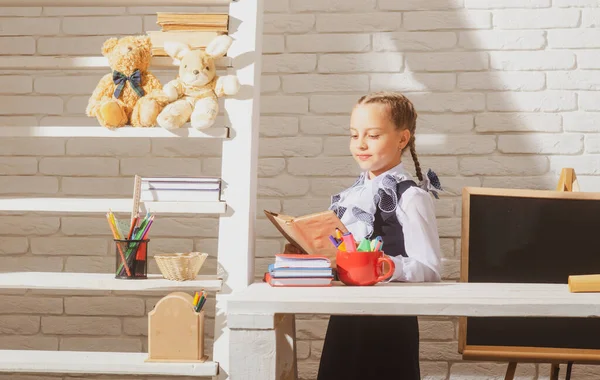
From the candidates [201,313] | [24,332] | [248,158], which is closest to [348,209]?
[248,158]

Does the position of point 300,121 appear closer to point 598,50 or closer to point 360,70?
point 360,70

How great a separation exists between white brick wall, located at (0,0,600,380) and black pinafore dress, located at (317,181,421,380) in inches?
25.9

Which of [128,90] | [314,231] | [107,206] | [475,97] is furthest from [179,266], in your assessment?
[475,97]

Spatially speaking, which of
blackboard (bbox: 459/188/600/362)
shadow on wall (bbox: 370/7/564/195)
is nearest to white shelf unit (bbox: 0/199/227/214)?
blackboard (bbox: 459/188/600/362)

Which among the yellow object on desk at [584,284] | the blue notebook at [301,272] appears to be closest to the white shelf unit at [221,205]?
the blue notebook at [301,272]

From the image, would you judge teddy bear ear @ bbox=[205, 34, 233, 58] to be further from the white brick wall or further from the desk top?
the desk top

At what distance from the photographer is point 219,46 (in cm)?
197

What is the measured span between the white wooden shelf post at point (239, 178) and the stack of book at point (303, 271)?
1.10 feet

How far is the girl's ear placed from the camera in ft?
6.75

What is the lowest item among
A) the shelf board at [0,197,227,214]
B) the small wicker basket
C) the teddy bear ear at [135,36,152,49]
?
the small wicker basket

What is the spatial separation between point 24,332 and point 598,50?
2.35 m

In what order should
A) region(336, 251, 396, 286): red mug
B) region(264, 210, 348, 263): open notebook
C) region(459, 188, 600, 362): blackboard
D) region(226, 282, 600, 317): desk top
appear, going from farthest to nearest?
region(459, 188, 600, 362): blackboard, region(264, 210, 348, 263): open notebook, region(336, 251, 396, 286): red mug, region(226, 282, 600, 317): desk top

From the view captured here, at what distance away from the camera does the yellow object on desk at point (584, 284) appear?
4.98ft

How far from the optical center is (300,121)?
103 inches
